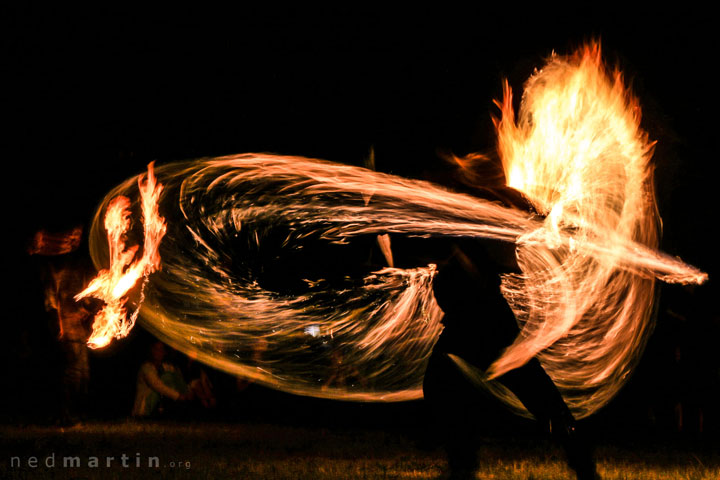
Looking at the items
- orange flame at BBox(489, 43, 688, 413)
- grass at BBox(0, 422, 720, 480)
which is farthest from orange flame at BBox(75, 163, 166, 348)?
orange flame at BBox(489, 43, 688, 413)

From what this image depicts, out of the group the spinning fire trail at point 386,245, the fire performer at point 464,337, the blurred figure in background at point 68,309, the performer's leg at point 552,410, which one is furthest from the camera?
the blurred figure in background at point 68,309

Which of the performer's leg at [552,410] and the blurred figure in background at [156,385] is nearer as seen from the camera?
the performer's leg at [552,410]

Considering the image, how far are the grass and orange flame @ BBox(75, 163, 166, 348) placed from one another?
1.11 metres

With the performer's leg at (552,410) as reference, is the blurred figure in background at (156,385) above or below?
below

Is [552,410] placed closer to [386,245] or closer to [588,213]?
[386,245]

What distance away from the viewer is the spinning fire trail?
762 centimetres

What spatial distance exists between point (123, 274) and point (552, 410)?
482 cm

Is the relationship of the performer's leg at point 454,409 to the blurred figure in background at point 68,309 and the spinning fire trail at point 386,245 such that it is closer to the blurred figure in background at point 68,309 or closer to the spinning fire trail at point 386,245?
the spinning fire trail at point 386,245

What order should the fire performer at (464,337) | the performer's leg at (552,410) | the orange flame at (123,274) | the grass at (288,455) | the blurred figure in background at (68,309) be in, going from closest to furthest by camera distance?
1. the performer's leg at (552,410)
2. the fire performer at (464,337)
3. the grass at (288,455)
4. the orange flame at (123,274)
5. the blurred figure in background at (68,309)

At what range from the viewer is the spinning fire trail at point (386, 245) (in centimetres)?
762

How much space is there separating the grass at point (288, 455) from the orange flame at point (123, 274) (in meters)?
1.11

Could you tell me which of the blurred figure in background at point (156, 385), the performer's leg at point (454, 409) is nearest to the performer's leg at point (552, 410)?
the performer's leg at point (454, 409)

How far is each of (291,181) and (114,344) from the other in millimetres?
6787

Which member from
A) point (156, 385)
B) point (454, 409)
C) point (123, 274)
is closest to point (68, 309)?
point (156, 385)
